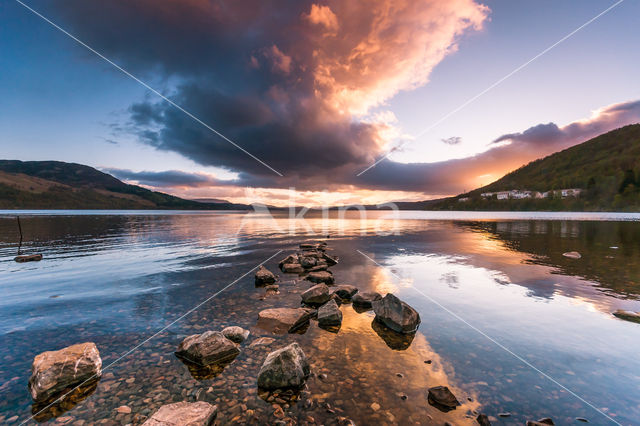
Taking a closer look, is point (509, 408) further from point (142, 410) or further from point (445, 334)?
point (142, 410)

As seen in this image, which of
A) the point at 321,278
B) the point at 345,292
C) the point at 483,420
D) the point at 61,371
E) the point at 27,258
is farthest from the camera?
the point at 27,258

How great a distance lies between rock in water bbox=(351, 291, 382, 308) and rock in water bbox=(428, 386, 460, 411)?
7.17m

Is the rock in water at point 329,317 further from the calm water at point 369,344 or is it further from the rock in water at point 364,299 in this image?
the rock in water at point 364,299

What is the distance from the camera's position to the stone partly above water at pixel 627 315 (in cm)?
1205

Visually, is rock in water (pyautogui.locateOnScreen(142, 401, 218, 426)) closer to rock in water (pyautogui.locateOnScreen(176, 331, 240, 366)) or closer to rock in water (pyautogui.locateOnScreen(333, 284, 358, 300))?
rock in water (pyautogui.locateOnScreen(176, 331, 240, 366))

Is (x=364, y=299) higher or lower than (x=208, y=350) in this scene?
lower

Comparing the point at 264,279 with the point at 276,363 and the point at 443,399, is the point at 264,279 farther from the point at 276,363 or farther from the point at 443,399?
the point at 443,399

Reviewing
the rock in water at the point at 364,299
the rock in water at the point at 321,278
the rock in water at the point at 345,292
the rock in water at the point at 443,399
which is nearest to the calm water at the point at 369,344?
the rock in water at the point at 443,399

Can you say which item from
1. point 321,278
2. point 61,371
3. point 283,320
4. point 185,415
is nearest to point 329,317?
point 283,320

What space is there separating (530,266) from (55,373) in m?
32.7

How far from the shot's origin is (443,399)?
675 centimetres

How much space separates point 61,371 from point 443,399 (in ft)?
36.4

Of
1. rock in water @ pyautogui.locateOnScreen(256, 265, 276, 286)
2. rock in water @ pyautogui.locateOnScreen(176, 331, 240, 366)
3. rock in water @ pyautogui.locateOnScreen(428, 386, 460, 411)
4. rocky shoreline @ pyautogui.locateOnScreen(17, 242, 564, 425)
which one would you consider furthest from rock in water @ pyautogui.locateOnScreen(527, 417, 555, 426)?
rock in water @ pyautogui.locateOnScreen(256, 265, 276, 286)

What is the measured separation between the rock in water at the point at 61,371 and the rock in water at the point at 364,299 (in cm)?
1146
